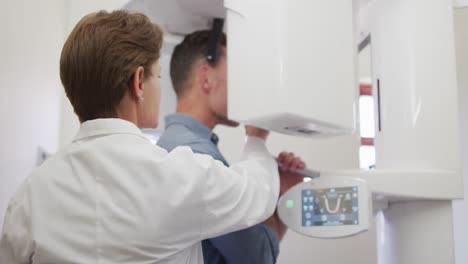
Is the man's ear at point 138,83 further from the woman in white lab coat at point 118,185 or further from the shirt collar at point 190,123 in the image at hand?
the shirt collar at point 190,123

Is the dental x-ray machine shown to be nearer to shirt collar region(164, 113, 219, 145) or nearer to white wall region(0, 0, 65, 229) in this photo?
shirt collar region(164, 113, 219, 145)

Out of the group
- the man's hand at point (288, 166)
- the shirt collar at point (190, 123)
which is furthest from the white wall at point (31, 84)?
the man's hand at point (288, 166)

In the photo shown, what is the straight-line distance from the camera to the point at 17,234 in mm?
917

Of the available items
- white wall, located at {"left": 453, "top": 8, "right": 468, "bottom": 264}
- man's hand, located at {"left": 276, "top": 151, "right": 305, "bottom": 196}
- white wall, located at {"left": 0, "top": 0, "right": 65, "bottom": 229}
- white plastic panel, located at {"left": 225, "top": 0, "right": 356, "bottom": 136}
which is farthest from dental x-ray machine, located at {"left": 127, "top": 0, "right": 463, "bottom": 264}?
white wall, located at {"left": 0, "top": 0, "right": 65, "bottom": 229}

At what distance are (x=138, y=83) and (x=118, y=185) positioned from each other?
0.70 feet

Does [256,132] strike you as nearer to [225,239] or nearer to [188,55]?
[225,239]

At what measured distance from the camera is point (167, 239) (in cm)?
92

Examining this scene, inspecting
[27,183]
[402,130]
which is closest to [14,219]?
[27,183]

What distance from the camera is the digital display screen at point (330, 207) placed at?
1.13 metres

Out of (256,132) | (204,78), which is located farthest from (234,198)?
(204,78)

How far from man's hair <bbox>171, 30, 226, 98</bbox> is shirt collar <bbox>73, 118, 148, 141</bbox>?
1.90 ft

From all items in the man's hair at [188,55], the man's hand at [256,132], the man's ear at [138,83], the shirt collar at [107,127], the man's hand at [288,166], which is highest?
the man's hair at [188,55]

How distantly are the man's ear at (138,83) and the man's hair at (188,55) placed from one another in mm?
517

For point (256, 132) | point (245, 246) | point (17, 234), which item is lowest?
point (245, 246)
